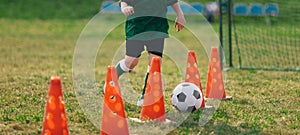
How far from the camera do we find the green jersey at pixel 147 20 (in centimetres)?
614

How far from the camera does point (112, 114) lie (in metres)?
4.66

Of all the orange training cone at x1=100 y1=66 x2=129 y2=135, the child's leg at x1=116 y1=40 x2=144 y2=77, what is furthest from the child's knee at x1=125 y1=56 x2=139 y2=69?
the orange training cone at x1=100 y1=66 x2=129 y2=135

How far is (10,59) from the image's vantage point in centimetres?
1048

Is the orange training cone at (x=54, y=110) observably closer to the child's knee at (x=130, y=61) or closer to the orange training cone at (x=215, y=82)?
the child's knee at (x=130, y=61)

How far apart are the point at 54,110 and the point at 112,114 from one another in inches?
23.4

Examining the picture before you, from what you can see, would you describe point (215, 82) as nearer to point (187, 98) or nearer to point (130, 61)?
point (187, 98)

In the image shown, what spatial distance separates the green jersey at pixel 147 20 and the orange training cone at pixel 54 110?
2046 millimetres

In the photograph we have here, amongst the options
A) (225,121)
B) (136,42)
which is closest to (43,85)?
(136,42)

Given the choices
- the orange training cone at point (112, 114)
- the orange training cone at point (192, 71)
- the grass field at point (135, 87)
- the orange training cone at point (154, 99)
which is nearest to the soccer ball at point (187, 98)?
the grass field at point (135, 87)

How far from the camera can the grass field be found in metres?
5.11

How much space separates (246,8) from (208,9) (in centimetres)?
146

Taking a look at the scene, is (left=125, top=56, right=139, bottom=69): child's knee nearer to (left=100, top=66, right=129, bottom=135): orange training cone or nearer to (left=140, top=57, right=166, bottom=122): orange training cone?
(left=140, top=57, right=166, bottom=122): orange training cone

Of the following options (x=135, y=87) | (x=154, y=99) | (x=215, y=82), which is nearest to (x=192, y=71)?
(x=215, y=82)

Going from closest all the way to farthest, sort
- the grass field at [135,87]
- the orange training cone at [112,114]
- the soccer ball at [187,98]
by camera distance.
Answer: the orange training cone at [112,114] < the grass field at [135,87] < the soccer ball at [187,98]
